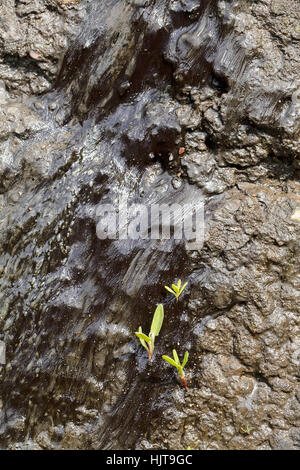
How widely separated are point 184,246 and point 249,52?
109 cm

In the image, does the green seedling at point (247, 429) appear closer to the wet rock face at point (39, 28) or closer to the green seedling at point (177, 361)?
the green seedling at point (177, 361)

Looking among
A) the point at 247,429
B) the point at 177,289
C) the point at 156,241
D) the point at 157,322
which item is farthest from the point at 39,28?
the point at 247,429

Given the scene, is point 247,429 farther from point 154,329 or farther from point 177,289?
point 177,289

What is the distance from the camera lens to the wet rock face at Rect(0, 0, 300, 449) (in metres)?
2.48

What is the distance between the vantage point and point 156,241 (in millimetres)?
2594

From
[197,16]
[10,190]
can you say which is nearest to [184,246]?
[10,190]

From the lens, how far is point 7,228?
2.79m

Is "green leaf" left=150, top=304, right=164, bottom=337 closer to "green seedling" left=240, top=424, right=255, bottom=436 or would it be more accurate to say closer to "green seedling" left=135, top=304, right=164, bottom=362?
"green seedling" left=135, top=304, right=164, bottom=362

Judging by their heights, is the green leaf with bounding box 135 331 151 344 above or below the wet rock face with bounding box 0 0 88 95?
below

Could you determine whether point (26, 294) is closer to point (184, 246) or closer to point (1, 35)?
point (184, 246)

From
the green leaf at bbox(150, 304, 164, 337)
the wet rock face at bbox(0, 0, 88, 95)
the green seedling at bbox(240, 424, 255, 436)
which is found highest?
the wet rock face at bbox(0, 0, 88, 95)

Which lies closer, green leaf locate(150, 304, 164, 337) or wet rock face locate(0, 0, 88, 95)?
green leaf locate(150, 304, 164, 337)

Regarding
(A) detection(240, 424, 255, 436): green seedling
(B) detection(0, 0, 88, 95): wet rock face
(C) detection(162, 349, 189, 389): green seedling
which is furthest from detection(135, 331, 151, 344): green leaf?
(B) detection(0, 0, 88, 95): wet rock face

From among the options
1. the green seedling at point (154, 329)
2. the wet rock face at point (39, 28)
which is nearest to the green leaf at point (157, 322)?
the green seedling at point (154, 329)
